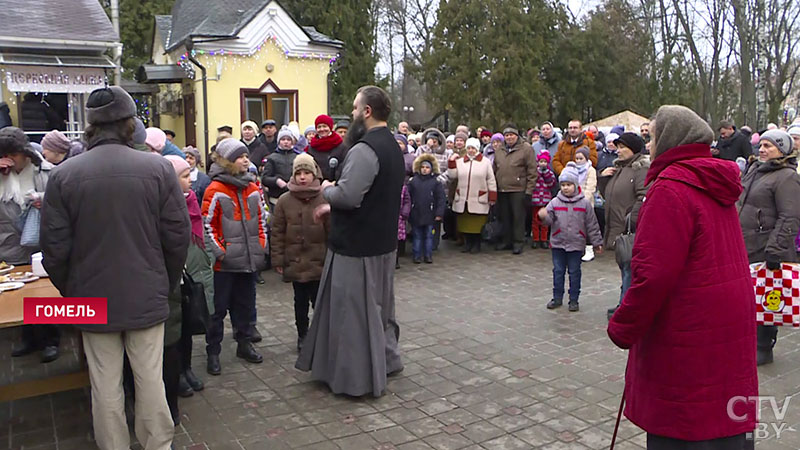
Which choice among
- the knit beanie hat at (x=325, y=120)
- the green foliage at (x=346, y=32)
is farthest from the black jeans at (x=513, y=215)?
the green foliage at (x=346, y=32)

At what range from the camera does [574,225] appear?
23.8ft

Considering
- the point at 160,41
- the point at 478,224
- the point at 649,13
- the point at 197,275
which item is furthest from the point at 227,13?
the point at 649,13

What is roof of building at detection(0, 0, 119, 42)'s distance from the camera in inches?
485

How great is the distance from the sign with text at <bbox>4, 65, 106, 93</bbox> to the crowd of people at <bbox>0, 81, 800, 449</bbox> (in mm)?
6141

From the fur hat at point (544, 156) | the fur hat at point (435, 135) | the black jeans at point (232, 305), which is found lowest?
the black jeans at point (232, 305)

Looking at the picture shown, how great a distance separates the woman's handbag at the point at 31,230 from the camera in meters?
5.23

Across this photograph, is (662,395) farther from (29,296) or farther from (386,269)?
(29,296)

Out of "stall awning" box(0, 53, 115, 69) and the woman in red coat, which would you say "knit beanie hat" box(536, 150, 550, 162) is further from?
"stall awning" box(0, 53, 115, 69)

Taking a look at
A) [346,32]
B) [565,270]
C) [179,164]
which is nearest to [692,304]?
[179,164]

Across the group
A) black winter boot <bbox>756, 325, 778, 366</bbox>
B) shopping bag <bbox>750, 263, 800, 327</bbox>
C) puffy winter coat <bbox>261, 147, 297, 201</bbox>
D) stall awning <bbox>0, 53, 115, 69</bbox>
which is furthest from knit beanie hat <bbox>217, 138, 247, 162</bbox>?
stall awning <bbox>0, 53, 115, 69</bbox>

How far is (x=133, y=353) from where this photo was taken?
345 centimetres

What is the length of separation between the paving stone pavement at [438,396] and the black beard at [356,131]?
6.21ft

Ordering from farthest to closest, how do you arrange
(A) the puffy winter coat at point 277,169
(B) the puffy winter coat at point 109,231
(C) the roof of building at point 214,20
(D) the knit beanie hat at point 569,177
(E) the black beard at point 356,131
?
(C) the roof of building at point 214,20, (A) the puffy winter coat at point 277,169, (D) the knit beanie hat at point 569,177, (E) the black beard at point 356,131, (B) the puffy winter coat at point 109,231

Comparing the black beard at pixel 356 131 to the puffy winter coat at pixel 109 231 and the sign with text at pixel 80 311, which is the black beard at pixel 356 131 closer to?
the puffy winter coat at pixel 109 231
